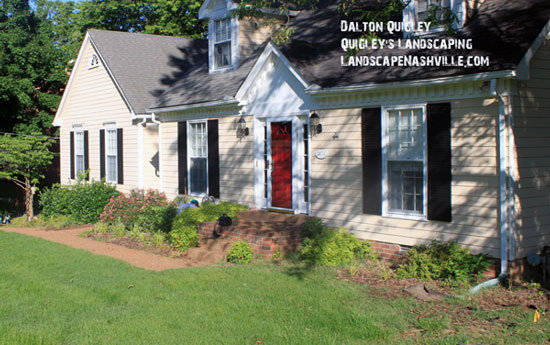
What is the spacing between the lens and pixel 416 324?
6.46 meters

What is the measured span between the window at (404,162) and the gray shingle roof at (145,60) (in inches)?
351

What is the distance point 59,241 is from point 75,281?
15.6ft

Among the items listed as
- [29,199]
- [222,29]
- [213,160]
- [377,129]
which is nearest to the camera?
[377,129]

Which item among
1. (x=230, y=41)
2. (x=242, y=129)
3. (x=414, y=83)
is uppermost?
(x=230, y=41)

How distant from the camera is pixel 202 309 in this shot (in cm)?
717

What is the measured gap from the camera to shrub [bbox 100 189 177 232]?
520 inches

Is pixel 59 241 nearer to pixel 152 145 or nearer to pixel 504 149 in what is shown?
pixel 152 145

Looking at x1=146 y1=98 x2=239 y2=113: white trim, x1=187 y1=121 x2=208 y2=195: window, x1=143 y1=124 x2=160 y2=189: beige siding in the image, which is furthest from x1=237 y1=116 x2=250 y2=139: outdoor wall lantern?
x1=143 y1=124 x2=160 y2=189: beige siding

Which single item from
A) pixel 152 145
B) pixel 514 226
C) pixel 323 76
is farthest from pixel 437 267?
pixel 152 145

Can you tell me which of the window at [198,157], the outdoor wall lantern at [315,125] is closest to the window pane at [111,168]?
the window at [198,157]

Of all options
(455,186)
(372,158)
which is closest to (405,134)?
(372,158)

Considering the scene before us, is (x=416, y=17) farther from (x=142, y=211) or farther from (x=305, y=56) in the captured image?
(x=142, y=211)

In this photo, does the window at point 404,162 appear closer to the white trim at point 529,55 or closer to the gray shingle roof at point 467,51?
the gray shingle roof at point 467,51

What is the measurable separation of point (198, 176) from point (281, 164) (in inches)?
132
